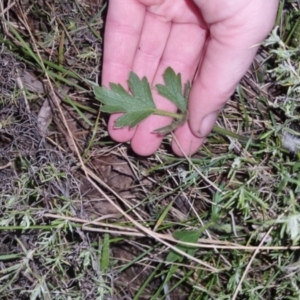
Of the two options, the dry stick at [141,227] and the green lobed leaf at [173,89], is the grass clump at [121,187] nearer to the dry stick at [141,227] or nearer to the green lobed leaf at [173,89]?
the dry stick at [141,227]

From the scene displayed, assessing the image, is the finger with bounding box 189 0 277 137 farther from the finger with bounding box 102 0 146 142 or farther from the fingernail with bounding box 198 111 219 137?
the finger with bounding box 102 0 146 142

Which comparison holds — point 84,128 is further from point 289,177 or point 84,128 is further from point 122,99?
point 289,177

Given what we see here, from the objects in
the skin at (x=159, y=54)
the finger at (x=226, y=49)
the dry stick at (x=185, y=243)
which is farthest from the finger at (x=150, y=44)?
the dry stick at (x=185, y=243)

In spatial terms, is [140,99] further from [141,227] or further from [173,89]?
[141,227]

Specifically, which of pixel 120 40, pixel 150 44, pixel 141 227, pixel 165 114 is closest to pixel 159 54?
pixel 150 44

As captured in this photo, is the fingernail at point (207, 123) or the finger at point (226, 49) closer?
the finger at point (226, 49)

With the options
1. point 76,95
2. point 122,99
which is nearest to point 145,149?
point 122,99
